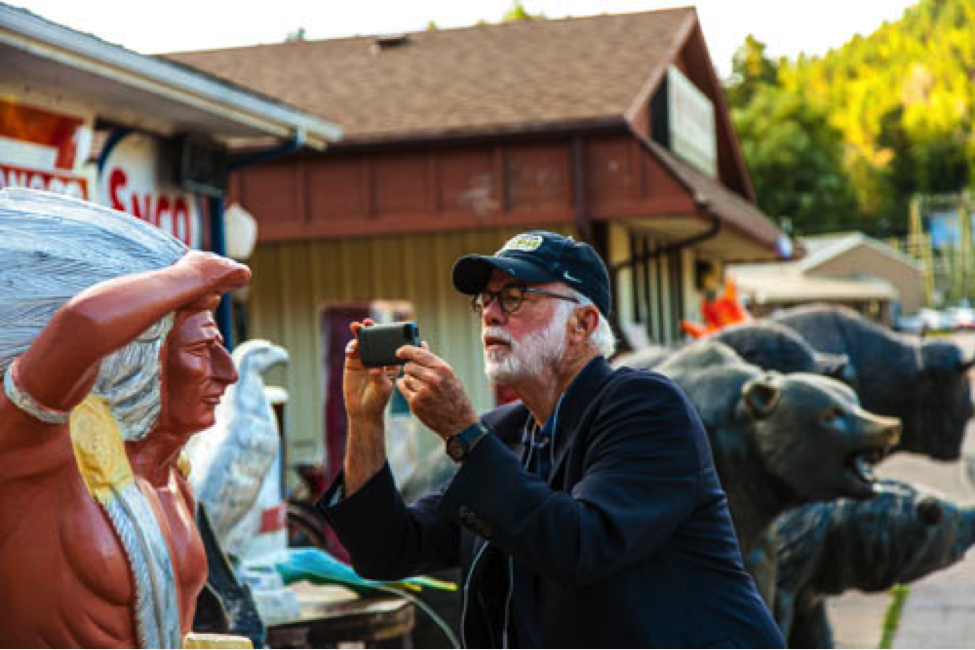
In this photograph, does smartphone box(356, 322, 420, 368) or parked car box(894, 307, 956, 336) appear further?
parked car box(894, 307, 956, 336)

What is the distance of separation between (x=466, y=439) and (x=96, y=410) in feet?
2.15

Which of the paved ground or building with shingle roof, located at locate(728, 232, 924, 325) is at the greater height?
building with shingle roof, located at locate(728, 232, 924, 325)

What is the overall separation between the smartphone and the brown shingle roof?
940 centimetres

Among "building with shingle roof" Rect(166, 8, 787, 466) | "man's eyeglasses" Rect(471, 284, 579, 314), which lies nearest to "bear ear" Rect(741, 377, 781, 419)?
"man's eyeglasses" Rect(471, 284, 579, 314)

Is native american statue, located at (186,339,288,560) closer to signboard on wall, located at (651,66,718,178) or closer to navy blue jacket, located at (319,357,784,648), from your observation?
navy blue jacket, located at (319,357,784,648)

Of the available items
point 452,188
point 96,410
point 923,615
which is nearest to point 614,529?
point 96,410

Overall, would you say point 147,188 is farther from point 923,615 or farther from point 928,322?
point 928,322

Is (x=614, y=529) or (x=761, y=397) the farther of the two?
(x=761, y=397)

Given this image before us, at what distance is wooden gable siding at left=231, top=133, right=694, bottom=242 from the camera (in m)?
12.0

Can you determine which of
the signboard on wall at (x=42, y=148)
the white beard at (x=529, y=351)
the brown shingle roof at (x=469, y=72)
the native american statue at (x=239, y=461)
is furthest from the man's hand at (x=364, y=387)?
the brown shingle roof at (x=469, y=72)

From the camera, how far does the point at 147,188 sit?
680cm

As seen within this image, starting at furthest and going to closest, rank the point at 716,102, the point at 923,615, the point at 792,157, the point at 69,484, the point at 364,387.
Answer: the point at 792,157 < the point at 716,102 < the point at 923,615 < the point at 364,387 < the point at 69,484

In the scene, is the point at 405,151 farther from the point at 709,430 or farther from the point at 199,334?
the point at 199,334

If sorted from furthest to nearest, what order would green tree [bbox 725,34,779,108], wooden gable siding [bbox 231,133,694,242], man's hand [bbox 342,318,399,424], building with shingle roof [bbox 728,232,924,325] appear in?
green tree [bbox 725,34,779,108]
building with shingle roof [bbox 728,232,924,325]
wooden gable siding [bbox 231,133,694,242]
man's hand [bbox 342,318,399,424]
